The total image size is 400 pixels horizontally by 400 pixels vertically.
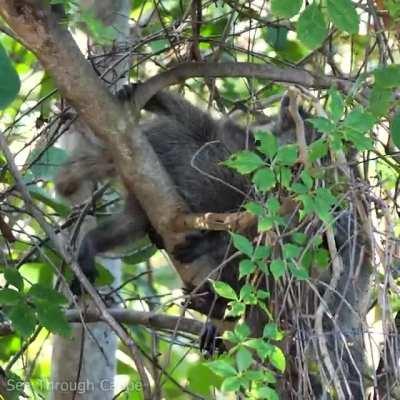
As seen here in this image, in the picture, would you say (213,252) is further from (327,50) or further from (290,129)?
(327,50)

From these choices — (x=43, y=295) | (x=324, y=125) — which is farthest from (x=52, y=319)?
(x=324, y=125)

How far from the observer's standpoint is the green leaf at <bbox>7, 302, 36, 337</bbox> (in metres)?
2.39

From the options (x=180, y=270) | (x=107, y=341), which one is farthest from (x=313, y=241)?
(x=107, y=341)

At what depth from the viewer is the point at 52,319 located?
95.1 inches

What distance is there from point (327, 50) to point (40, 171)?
95 cm

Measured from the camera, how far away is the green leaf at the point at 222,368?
5.68 feet

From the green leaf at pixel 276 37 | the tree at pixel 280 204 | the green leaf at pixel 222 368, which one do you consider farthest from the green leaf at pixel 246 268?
the green leaf at pixel 276 37

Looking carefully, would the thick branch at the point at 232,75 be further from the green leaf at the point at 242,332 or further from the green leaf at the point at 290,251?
the green leaf at the point at 242,332

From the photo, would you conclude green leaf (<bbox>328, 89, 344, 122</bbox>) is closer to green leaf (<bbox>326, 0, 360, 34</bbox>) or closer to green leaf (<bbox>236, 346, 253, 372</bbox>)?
green leaf (<bbox>326, 0, 360, 34</bbox>)

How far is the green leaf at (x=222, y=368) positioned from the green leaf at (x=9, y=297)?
82 cm

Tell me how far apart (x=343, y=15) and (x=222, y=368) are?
0.78 metres

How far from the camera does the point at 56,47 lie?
2.37 meters

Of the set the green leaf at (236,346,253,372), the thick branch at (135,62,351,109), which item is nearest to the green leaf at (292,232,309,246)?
the green leaf at (236,346,253,372)

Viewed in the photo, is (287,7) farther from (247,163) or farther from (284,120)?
(284,120)
